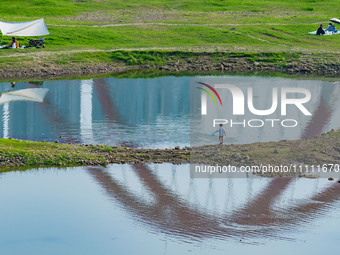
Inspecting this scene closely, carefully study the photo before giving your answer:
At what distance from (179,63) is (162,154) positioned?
3277 cm

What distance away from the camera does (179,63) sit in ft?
232

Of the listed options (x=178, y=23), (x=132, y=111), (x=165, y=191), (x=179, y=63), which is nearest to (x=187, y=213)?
(x=165, y=191)

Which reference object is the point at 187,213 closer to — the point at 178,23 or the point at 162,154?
the point at 162,154

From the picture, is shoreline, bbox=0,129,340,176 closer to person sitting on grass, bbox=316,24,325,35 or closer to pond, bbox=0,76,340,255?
pond, bbox=0,76,340,255

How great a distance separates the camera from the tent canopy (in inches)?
2731

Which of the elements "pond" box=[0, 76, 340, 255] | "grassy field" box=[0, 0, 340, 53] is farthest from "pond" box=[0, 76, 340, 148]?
"grassy field" box=[0, 0, 340, 53]

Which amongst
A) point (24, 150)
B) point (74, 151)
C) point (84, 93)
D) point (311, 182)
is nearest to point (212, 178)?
point (311, 182)

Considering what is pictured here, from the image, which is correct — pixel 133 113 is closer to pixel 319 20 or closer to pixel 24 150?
pixel 24 150

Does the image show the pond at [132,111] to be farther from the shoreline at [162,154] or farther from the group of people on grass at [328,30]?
the group of people on grass at [328,30]

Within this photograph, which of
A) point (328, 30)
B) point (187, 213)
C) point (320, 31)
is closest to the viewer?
point (187, 213)

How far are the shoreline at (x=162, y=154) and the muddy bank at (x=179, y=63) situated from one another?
26.8 metres

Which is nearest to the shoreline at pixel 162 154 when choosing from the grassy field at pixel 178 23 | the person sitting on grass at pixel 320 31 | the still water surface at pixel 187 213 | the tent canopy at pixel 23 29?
the still water surface at pixel 187 213

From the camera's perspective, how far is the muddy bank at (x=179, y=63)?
6656cm

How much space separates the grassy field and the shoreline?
30.8 metres
